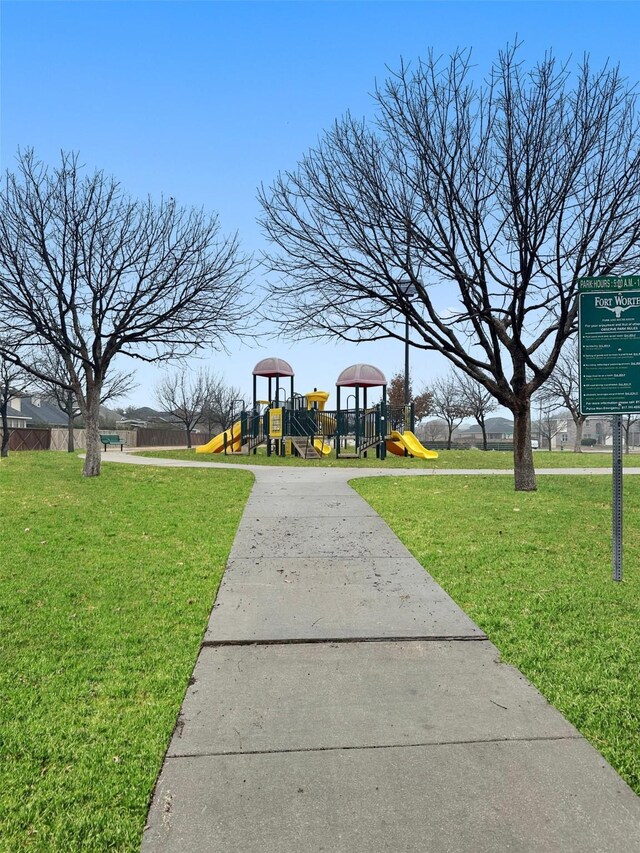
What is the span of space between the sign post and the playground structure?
52.7ft

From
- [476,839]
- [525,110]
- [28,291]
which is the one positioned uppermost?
[525,110]

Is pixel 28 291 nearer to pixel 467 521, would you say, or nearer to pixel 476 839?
pixel 467 521

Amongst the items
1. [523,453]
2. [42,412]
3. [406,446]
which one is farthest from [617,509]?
[42,412]

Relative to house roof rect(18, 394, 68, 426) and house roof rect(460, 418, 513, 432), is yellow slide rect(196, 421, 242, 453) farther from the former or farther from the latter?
house roof rect(460, 418, 513, 432)

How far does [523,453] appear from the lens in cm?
1115

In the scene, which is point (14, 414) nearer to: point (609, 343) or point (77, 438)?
point (77, 438)

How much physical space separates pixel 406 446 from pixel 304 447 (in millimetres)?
4244

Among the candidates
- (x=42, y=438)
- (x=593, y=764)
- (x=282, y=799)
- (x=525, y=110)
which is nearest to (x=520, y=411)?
(x=525, y=110)

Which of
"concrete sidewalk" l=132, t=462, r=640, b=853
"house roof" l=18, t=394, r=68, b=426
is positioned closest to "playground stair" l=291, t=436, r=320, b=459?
"concrete sidewalk" l=132, t=462, r=640, b=853

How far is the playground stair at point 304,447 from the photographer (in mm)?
21967

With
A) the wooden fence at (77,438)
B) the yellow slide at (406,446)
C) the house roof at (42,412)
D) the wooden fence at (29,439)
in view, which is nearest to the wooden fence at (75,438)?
the wooden fence at (77,438)

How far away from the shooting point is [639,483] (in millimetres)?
12383

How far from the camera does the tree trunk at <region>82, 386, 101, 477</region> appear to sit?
13.7m

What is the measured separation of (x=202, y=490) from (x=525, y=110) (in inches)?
371
